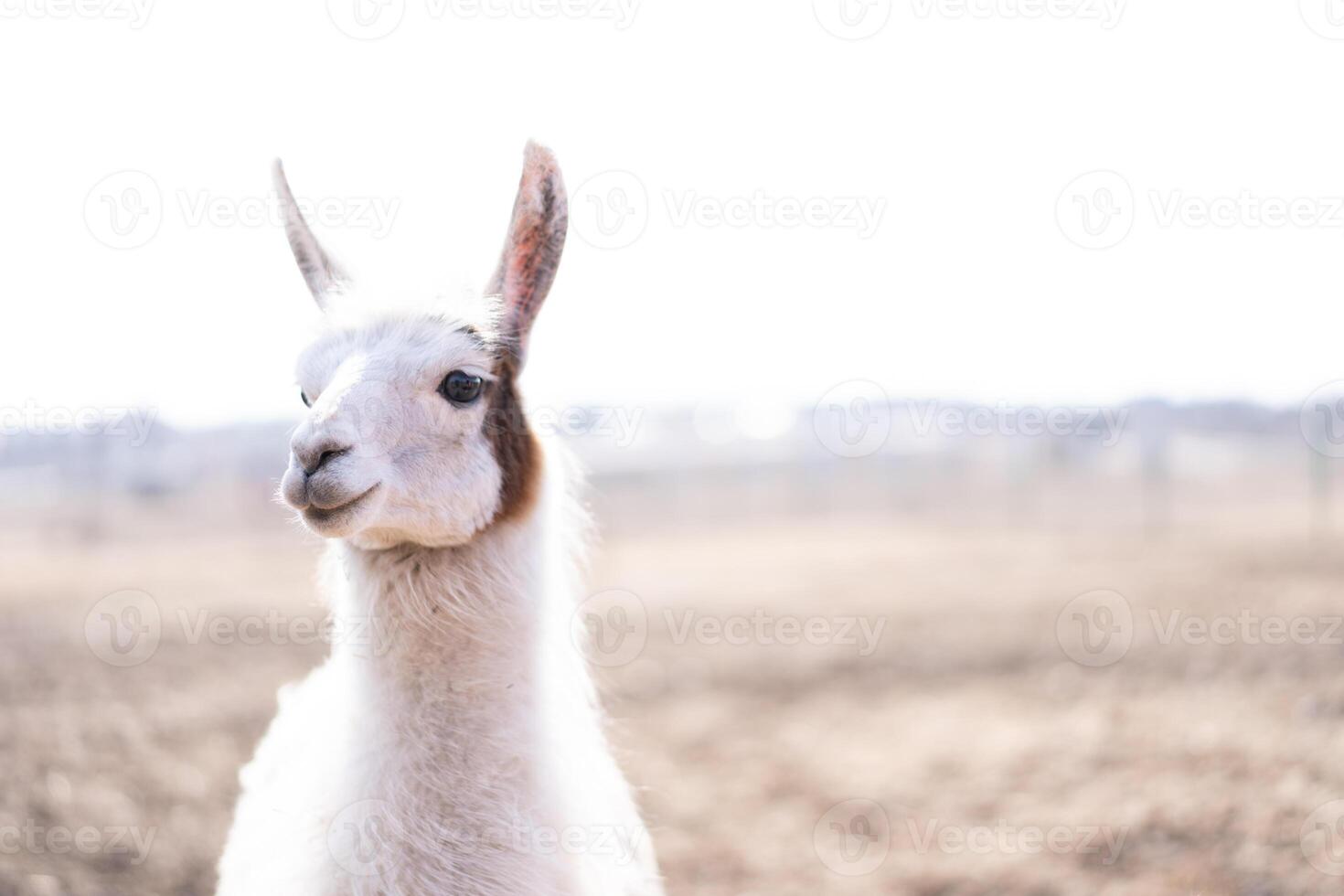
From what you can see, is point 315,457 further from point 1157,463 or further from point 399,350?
point 1157,463

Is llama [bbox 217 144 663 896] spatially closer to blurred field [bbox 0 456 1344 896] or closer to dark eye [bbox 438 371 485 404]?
dark eye [bbox 438 371 485 404]

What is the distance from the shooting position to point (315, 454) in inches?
83.7

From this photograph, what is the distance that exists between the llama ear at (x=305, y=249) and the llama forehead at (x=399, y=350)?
0.93 ft

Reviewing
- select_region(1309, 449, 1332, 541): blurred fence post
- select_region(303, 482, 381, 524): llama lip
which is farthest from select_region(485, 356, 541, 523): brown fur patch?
select_region(1309, 449, 1332, 541): blurred fence post

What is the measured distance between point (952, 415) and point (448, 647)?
5.17 metres

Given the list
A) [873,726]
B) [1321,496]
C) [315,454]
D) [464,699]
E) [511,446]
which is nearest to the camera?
[315,454]

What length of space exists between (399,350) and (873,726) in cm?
484

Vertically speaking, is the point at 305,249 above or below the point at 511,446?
above

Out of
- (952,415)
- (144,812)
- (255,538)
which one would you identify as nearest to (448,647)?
(144,812)

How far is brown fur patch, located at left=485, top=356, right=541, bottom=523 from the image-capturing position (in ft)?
8.33

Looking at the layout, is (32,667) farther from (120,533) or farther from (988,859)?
(120,533)

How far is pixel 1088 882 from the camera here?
3742mm

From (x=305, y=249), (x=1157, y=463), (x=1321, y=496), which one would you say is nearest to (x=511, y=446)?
(x=305, y=249)

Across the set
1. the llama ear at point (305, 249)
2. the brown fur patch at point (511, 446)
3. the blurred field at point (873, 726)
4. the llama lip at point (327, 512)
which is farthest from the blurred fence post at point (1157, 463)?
the llama lip at point (327, 512)
